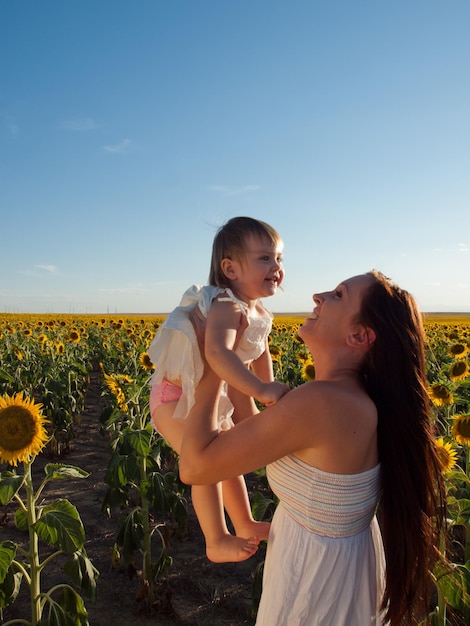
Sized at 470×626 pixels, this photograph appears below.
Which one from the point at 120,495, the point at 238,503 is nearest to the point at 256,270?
the point at 238,503

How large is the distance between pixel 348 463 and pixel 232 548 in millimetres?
704

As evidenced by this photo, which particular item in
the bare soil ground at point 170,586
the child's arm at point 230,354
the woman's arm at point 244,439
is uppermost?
the child's arm at point 230,354

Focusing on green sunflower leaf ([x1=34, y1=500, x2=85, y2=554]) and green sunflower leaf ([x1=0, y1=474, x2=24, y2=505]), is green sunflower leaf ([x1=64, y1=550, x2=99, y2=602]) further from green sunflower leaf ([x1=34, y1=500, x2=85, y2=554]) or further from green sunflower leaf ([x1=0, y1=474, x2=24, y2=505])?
green sunflower leaf ([x1=0, y1=474, x2=24, y2=505])

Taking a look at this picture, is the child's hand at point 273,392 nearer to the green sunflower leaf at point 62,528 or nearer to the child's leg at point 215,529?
the child's leg at point 215,529

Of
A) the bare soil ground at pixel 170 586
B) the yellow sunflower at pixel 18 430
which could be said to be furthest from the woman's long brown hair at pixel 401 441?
the bare soil ground at pixel 170 586

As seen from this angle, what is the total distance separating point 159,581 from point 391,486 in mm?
3421

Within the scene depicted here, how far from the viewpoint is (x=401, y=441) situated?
1722 millimetres

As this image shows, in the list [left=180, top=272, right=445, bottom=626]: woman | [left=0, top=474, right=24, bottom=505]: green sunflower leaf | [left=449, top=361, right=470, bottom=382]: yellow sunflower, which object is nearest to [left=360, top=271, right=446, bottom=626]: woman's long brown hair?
[left=180, top=272, right=445, bottom=626]: woman

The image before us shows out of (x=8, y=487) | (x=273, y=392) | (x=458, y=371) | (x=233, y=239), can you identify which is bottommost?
(x=8, y=487)

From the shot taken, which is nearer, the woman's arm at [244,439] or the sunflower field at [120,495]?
the woman's arm at [244,439]

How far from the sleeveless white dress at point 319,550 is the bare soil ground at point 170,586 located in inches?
103

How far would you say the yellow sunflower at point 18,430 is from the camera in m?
3.28

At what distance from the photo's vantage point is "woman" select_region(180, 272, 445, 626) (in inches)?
64.1

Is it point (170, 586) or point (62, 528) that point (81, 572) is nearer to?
point (62, 528)
